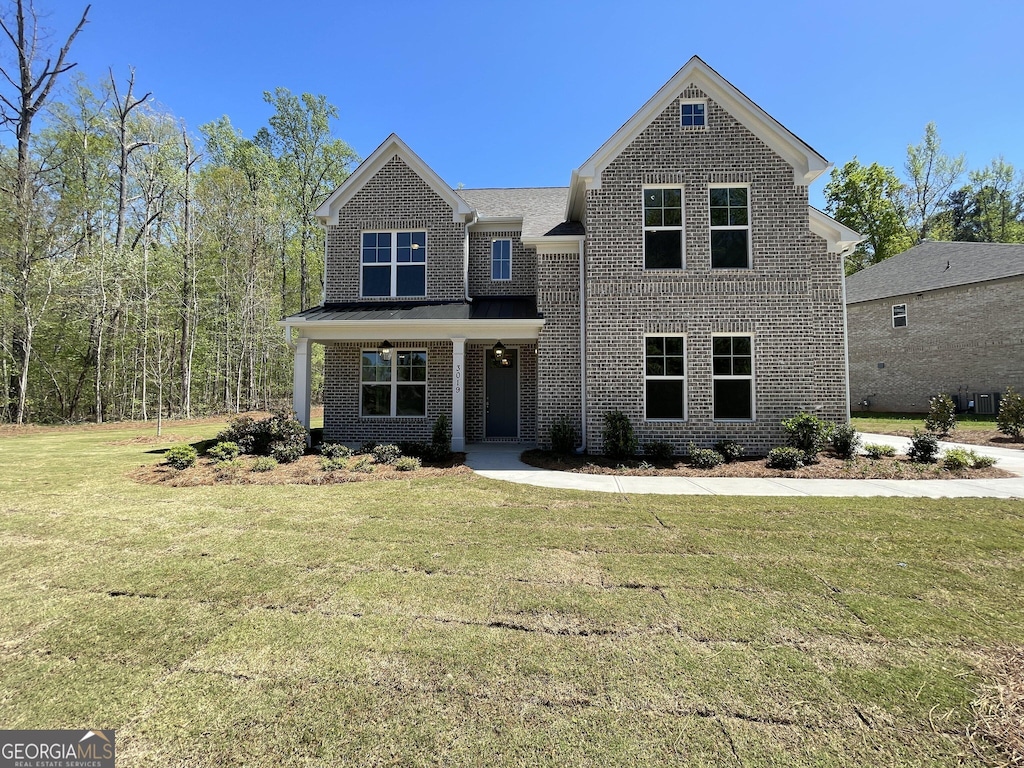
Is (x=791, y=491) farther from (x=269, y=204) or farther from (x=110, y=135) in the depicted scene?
(x=110, y=135)

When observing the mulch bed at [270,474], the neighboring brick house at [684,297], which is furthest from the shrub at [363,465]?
the neighboring brick house at [684,297]

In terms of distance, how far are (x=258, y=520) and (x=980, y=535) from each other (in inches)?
327

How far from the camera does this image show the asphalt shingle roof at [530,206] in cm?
1178

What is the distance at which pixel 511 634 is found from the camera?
289cm

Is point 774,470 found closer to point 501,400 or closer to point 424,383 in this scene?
point 501,400

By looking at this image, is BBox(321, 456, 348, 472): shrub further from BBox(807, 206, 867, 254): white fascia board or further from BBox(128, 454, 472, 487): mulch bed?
BBox(807, 206, 867, 254): white fascia board

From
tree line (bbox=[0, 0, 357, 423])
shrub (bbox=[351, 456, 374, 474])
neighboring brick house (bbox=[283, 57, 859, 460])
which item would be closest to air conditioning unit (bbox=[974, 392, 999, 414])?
neighboring brick house (bbox=[283, 57, 859, 460])

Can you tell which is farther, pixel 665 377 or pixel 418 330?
pixel 418 330

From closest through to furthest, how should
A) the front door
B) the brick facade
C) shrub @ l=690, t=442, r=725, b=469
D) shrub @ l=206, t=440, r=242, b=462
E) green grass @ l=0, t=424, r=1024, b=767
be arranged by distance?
1. green grass @ l=0, t=424, r=1024, b=767
2. shrub @ l=690, t=442, r=725, b=469
3. shrub @ l=206, t=440, r=242, b=462
4. the front door
5. the brick facade

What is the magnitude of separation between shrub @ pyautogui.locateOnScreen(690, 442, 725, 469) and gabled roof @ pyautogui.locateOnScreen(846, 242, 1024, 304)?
Answer: 20541 mm

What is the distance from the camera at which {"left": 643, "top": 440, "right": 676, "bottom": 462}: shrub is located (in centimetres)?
953

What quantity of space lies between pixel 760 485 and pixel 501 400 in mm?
6989

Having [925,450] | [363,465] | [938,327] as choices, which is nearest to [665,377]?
[925,450]

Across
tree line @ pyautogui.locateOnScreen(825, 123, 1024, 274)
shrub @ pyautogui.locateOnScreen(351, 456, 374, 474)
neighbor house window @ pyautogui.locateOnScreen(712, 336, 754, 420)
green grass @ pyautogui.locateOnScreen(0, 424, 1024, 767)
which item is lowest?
green grass @ pyautogui.locateOnScreen(0, 424, 1024, 767)
